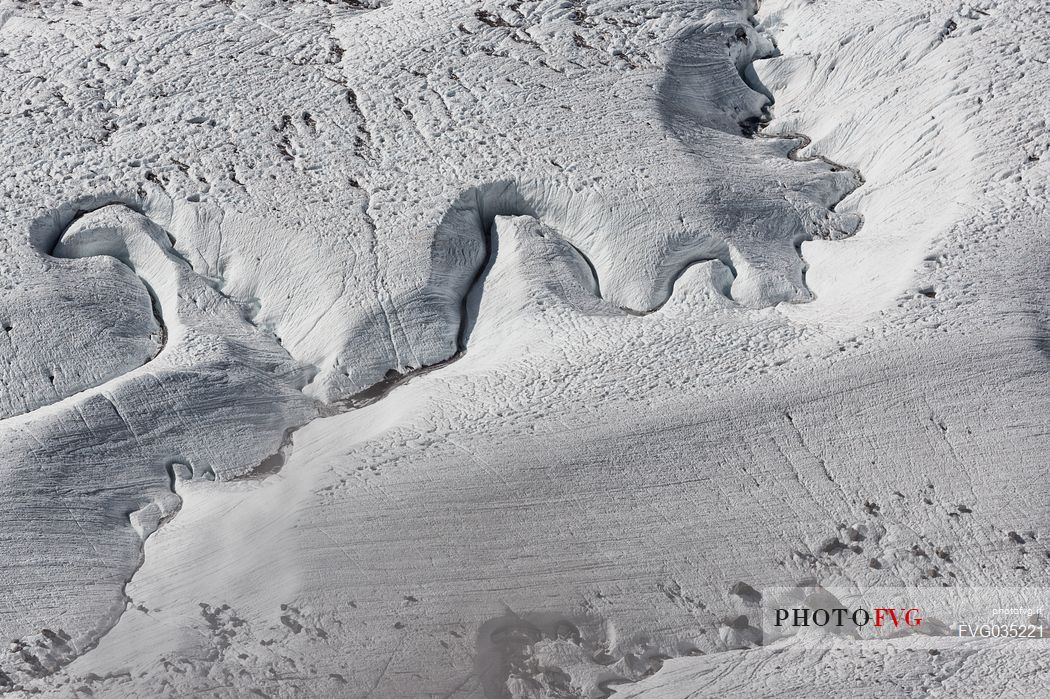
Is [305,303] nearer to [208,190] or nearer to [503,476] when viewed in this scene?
[208,190]

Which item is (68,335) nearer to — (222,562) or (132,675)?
(222,562)

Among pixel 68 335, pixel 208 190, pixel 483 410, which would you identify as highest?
pixel 208 190

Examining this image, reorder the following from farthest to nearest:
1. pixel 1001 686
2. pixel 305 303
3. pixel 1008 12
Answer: pixel 1008 12
pixel 305 303
pixel 1001 686

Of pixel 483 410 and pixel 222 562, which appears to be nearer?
pixel 222 562

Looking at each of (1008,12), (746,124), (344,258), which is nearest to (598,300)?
(344,258)

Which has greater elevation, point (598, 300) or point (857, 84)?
point (857, 84)

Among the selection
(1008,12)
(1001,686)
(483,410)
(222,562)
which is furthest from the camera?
(1008,12)
